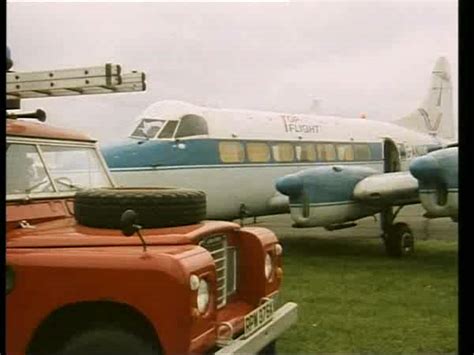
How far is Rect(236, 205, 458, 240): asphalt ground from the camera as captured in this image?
672 cm

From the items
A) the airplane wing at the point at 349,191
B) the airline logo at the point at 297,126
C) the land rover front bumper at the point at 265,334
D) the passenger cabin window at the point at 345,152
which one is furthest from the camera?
the passenger cabin window at the point at 345,152

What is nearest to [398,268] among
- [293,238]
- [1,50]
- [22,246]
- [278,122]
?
[293,238]

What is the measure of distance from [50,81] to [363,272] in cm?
378

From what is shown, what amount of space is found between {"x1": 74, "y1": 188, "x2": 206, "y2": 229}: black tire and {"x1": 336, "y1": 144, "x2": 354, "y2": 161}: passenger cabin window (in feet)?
16.2

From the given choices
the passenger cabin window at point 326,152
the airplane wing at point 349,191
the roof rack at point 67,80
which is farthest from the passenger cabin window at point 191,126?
the roof rack at point 67,80

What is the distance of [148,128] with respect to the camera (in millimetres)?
5711

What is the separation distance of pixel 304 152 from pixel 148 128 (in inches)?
79.2

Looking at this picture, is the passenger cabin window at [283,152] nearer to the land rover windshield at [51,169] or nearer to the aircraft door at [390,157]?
the aircraft door at [390,157]

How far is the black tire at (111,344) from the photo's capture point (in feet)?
7.15

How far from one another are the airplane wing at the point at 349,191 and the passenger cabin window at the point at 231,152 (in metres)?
0.46

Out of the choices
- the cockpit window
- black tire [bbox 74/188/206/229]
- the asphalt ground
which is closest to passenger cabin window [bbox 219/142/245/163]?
the asphalt ground

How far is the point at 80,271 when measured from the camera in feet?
7.13
